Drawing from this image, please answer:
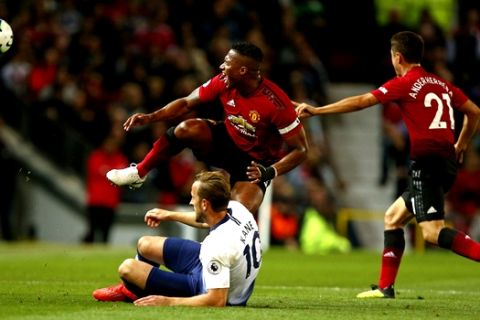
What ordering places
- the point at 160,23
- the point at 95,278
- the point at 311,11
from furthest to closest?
the point at 311,11 < the point at 160,23 < the point at 95,278

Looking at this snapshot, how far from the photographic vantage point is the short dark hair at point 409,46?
35.8ft

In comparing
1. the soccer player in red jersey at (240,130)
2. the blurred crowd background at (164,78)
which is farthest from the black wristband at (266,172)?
the blurred crowd background at (164,78)

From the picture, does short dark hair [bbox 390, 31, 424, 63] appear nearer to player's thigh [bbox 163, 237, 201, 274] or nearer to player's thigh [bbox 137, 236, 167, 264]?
player's thigh [bbox 163, 237, 201, 274]

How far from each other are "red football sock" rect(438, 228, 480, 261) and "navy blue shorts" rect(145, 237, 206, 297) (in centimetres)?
248

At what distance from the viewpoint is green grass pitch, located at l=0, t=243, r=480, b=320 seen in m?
9.08

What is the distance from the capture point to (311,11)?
82.8ft

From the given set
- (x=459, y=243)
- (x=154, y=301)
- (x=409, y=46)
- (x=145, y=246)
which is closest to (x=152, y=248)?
(x=145, y=246)

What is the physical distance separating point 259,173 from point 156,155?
150 centimetres

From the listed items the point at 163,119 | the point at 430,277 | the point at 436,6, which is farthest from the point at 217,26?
the point at 163,119

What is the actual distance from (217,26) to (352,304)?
1295 cm

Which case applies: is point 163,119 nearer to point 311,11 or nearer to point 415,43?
point 415,43

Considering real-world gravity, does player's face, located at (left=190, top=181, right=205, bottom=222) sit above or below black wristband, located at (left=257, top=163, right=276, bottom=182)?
below

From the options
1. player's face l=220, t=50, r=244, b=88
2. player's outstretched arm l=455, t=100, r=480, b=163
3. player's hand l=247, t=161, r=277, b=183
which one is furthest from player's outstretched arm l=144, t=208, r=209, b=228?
player's outstretched arm l=455, t=100, r=480, b=163

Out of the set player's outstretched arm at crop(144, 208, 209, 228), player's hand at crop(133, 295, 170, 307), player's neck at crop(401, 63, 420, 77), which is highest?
player's neck at crop(401, 63, 420, 77)
